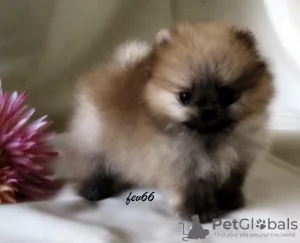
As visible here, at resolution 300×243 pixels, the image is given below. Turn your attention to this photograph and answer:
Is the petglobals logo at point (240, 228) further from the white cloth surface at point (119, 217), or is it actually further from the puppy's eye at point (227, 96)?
the puppy's eye at point (227, 96)

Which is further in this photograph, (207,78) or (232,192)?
(232,192)

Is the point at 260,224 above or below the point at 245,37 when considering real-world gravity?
below

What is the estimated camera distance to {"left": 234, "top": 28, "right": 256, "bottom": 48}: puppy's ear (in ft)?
2.87

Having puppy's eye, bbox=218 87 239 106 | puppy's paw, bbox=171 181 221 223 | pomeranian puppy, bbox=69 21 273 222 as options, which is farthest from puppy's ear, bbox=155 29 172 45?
puppy's paw, bbox=171 181 221 223

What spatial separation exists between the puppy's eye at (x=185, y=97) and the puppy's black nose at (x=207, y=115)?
2cm

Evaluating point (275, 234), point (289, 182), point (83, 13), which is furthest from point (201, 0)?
point (275, 234)

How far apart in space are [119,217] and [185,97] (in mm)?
212

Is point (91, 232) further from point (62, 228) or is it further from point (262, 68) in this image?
point (262, 68)

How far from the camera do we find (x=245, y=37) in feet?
2.88

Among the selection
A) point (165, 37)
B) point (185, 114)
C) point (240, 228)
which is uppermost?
point (165, 37)

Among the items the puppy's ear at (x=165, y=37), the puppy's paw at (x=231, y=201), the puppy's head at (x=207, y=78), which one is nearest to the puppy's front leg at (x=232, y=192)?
the puppy's paw at (x=231, y=201)

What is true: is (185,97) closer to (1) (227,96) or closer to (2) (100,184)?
(1) (227,96)

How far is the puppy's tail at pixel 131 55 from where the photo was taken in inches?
37.5

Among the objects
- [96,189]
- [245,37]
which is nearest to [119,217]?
[96,189]
